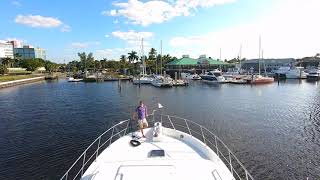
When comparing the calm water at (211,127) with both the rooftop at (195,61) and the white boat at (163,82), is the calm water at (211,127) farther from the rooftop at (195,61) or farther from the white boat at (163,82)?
the rooftop at (195,61)

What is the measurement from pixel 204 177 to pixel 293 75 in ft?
417

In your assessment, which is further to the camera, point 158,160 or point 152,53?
point 152,53

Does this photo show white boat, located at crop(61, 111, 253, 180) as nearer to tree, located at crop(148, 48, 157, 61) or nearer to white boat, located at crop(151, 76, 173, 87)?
white boat, located at crop(151, 76, 173, 87)

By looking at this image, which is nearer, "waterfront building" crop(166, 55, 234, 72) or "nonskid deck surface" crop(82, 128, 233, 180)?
"nonskid deck surface" crop(82, 128, 233, 180)

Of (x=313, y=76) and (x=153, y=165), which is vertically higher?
(x=313, y=76)

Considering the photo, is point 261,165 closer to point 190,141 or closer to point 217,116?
point 190,141

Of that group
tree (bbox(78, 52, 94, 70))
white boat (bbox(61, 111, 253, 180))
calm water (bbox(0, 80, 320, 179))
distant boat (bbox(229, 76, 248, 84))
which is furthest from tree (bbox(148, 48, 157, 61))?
white boat (bbox(61, 111, 253, 180))

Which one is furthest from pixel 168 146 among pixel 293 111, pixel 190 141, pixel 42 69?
pixel 42 69

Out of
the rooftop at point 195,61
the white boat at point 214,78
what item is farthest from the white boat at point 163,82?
the rooftop at point 195,61

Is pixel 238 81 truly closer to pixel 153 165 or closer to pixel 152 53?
pixel 152 53

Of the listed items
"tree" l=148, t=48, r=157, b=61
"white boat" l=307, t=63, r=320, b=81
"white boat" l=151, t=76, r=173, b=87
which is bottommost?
"white boat" l=151, t=76, r=173, b=87

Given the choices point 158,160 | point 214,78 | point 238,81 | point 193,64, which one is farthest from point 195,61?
point 158,160

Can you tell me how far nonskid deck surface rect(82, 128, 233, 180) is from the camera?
1034 centimetres

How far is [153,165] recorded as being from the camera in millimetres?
10805
